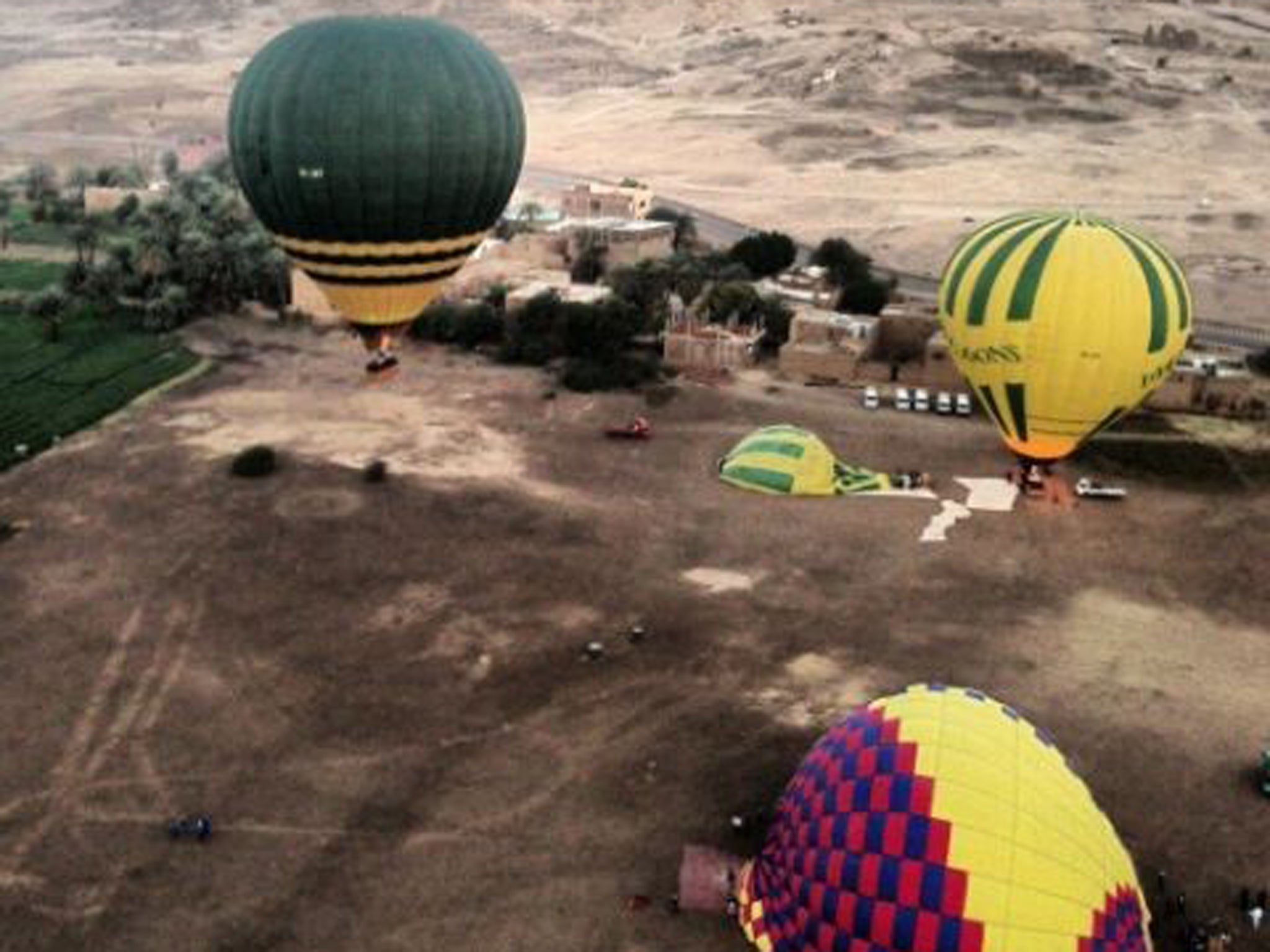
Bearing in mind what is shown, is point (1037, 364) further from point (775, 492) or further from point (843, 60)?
point (843, 60)

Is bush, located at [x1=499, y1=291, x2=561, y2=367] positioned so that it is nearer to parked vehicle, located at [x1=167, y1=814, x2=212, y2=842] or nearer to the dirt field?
the dirt field

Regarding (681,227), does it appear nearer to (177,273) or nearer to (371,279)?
(177,273)

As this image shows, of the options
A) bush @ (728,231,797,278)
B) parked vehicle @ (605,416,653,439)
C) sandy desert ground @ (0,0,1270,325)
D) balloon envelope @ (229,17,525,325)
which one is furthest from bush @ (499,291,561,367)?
sandy desert ground @ (0,0,1270,325)

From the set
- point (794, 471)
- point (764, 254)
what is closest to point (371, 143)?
point (794, 471)

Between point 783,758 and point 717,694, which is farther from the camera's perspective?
point 717,694

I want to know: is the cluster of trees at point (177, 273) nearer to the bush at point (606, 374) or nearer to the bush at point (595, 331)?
the bush at point (595, 331)

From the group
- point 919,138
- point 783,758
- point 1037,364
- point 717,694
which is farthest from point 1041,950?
point 919,138
